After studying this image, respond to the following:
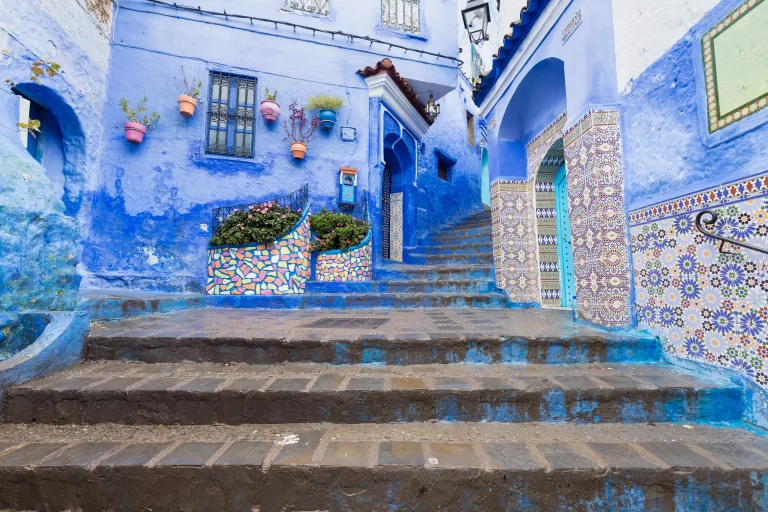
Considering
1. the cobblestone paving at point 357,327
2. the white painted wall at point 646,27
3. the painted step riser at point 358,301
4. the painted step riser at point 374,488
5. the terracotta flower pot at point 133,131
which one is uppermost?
Answer: the terracotta flower pot at point 133,131

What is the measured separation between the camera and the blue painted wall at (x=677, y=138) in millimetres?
2070

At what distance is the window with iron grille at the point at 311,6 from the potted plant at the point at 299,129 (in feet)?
6.74

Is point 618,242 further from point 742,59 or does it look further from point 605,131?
point 742,59

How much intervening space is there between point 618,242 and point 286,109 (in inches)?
246

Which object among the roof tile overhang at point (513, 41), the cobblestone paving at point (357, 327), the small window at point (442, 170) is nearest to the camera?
the cobblestone paving at point (357, 327)

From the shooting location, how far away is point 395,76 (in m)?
7.54

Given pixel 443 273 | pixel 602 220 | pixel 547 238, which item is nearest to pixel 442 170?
pixel 443 273

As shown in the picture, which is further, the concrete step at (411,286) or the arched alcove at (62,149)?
the concrete step at (411,286)

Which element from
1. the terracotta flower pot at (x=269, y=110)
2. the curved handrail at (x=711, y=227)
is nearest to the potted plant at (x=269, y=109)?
the terracotta flower pot at (x=269, y=110)

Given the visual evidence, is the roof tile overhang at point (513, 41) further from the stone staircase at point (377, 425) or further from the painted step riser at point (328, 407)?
the painted step riser at point (328, 407)

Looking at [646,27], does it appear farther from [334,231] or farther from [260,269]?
[260,269]

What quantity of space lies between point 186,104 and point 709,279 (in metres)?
7.30

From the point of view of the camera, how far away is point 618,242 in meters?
2.94

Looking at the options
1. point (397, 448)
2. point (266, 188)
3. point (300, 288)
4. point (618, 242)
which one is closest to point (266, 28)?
point (266, 188)
